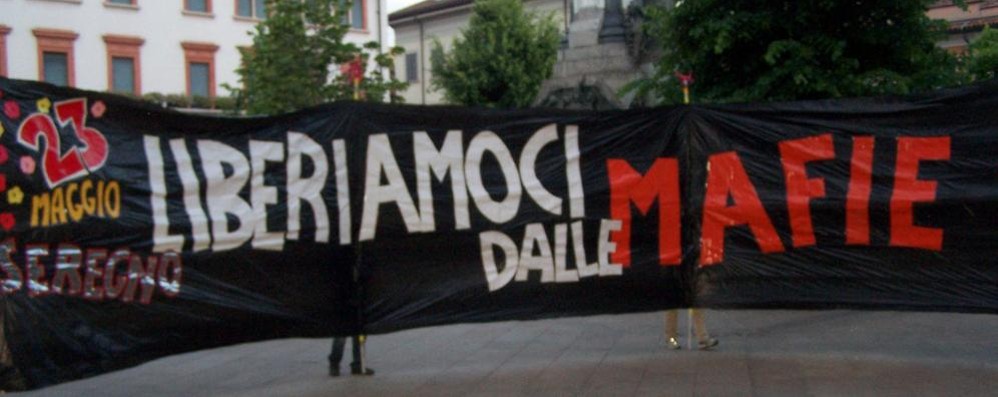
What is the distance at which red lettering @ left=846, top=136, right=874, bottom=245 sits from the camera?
8.55 metres

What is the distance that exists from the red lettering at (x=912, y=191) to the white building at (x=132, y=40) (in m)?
39.8

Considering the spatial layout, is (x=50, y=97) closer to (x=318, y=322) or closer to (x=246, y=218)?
(x=246, y=218)

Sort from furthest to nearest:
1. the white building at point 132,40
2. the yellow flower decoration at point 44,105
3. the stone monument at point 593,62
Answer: the white building at point 132,40 < the stone monument at point 593,62 < the yellow flower decoration at point 44,105

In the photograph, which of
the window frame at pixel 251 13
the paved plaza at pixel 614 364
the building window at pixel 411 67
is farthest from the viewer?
the building window at pixel 411 67

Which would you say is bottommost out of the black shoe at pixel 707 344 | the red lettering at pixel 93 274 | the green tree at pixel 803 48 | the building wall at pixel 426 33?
the black shoe at pixel 707 344

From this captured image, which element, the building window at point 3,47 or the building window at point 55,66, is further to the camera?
the building window at point 55,66

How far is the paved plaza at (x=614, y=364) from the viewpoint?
8.33 meters

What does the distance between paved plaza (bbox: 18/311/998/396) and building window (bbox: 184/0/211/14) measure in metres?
41.5

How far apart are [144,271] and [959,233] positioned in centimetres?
575

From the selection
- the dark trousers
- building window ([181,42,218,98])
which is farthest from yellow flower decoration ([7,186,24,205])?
building window ([181,42,218,98])

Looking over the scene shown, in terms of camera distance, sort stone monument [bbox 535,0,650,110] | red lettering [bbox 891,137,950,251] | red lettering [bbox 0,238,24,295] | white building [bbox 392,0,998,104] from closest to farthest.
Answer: red lettering [bbox 0,238,24,295] → red lettering [bbox 891,137,950,251] → stone monument [bbox 535,0,650,110] → white building [bbox 392,0,998,104]

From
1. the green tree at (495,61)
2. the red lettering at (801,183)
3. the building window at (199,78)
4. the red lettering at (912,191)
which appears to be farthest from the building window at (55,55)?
the red lettering at (912,191)

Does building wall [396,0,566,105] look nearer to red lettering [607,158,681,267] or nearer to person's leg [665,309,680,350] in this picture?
person's leg [665,309,680,350]

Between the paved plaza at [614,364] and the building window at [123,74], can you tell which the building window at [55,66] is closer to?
the building window at [123,74]
